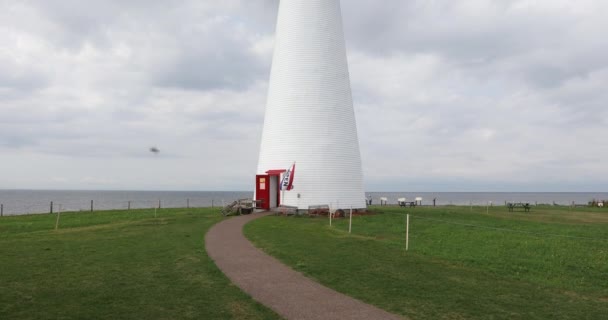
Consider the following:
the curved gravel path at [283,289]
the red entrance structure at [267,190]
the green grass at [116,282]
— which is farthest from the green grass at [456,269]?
the red entrance structure at [267,190]

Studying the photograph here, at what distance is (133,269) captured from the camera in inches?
378

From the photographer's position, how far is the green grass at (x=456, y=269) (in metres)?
7.15

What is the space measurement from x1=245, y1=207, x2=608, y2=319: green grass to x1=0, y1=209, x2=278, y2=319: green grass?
206cm

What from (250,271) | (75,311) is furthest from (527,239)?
(75,311)

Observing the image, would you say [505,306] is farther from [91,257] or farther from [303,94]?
[303,94]

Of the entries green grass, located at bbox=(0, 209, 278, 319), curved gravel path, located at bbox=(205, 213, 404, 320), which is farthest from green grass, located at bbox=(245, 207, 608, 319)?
green grass, located at bbox=(0, 209, 278, 319)

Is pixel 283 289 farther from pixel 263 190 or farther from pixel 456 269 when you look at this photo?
pixel 263 190

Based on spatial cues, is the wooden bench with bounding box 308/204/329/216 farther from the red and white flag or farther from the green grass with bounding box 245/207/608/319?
the green grass with bounding box 245/207/608/319

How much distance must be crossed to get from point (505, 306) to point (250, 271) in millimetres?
4802

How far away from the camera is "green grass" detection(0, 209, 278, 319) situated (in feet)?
21.5

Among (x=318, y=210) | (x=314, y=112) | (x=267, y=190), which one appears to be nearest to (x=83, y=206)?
(x=267, y=190)

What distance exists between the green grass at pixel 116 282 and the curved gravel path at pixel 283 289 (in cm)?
29

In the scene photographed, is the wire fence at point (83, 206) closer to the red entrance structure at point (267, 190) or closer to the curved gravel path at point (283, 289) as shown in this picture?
the red entrance structure at point (267, 190)

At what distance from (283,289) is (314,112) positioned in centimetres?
1666
